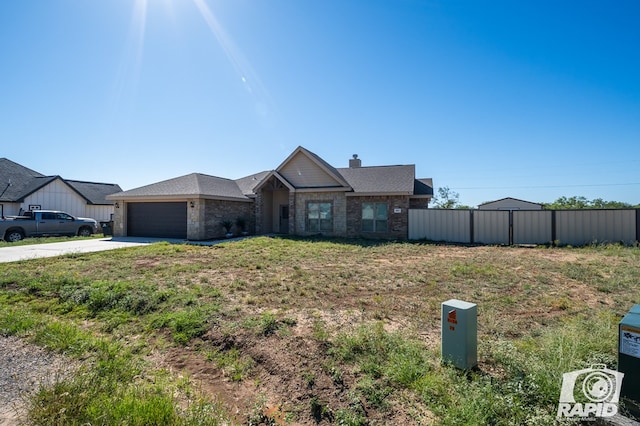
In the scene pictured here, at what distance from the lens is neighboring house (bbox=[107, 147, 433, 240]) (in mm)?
16984

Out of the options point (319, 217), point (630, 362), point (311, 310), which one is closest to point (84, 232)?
point (319, 217)

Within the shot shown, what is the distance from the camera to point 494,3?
347 inches

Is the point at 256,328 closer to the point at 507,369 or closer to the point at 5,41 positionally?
the point at 507,369

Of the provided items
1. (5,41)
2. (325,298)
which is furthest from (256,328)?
(5,41)

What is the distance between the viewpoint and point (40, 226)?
56.3ft

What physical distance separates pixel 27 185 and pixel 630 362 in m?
32.4

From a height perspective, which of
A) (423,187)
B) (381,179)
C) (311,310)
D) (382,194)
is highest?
(381,179)

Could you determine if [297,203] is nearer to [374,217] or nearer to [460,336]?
[374,217]

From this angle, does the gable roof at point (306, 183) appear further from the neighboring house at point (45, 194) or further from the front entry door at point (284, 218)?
the neighboring house at point (45, 194)

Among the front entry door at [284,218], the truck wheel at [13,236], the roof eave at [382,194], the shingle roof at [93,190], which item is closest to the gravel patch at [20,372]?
the roof eave at [382,194]

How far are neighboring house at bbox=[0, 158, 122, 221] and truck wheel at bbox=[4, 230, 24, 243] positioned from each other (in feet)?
21.0

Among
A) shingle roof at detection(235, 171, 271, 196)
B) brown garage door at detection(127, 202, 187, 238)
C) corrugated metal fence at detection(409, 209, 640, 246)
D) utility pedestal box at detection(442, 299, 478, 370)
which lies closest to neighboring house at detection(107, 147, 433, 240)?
brown garage door at detection(127, 202, 187, 238)

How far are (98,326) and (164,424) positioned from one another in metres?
3.30

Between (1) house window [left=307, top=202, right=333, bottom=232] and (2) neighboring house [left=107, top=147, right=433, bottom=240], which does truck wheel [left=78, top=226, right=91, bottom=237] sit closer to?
(2) neighboring house [left=107, top=147, right=433, bottom=240]
